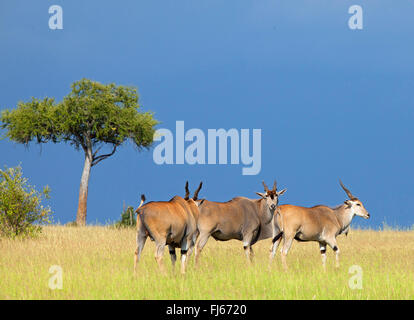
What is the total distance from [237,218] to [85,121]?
23.4 m

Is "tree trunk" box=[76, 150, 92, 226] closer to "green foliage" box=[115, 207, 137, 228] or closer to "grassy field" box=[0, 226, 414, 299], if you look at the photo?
"green foliage" box=[115, 207, 137, 228]

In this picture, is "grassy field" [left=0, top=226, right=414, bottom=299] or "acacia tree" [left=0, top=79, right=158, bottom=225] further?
"acacia tree" [left=0, top=79, right=158, bottom=225]

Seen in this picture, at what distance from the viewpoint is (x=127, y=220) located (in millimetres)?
28188

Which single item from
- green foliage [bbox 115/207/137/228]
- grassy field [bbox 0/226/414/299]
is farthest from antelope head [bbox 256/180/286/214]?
green foliage [bbox 115/207/137/228]

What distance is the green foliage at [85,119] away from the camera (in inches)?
1406

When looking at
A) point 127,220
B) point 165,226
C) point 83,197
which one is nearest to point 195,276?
point 165,226

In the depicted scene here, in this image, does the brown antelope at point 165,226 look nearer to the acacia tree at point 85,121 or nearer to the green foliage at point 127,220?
the green foliage at point 127,220

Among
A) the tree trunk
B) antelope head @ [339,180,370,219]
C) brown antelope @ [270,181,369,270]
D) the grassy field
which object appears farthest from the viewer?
the tree trunk

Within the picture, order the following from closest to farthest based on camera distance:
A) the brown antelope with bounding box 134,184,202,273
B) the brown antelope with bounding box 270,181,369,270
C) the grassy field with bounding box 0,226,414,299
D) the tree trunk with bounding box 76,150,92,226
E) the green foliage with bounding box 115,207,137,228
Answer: the grassy field with bounding box 0,226,414,299
the brown antelope with bounding box 134,184,202,273
the brown antelope with bounding box 270,181,369,270
the green foliage with bounding box 115,207,137,228
the tree trunk with bounding box 76,150,92,226

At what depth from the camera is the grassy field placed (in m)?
10.1

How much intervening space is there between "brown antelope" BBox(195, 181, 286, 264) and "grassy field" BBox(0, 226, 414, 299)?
27.3 inches

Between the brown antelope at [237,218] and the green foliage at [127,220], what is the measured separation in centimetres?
1346
